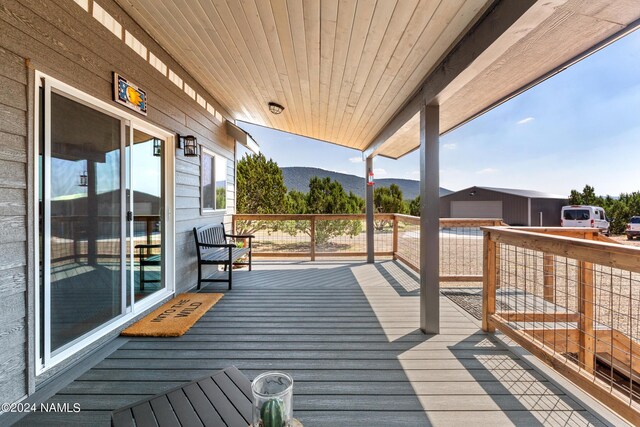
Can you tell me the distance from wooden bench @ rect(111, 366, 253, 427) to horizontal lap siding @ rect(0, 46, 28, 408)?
1.05 metres

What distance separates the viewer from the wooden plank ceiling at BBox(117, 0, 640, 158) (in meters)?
1.73

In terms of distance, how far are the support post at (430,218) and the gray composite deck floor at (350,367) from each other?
0.21 m

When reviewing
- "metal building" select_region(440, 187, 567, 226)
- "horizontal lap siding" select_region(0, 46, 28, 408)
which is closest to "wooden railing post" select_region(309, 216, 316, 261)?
"horizontal lap siding" select_region(0, 46, 28, 408)

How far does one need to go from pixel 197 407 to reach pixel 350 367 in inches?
46.0

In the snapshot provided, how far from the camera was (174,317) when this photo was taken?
295 centimetres

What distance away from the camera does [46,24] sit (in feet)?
6.06

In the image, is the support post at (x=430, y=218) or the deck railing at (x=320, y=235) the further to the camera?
the deck railing at (x=320, y=235)

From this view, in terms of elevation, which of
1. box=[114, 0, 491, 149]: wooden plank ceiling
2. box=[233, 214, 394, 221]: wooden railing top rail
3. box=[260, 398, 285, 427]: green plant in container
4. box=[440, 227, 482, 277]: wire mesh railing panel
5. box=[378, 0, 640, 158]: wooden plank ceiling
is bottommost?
box=[440, 227, 482, 277]: wire mesh railing panel

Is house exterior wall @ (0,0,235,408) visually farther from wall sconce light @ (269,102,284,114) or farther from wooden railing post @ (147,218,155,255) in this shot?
wall sconce light @ (269,102,284,114)

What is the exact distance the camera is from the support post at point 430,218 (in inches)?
106

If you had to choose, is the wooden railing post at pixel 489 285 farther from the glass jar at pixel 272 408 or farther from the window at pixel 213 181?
the window at pixel 213 181

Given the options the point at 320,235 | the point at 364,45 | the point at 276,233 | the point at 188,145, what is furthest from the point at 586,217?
the point at 188,145

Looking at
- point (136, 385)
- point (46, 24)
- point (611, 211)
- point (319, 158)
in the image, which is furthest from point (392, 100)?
point (319, 158)

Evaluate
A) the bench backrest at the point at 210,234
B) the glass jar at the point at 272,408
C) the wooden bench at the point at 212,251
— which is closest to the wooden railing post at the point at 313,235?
the wooden bench at the point at 212,251
